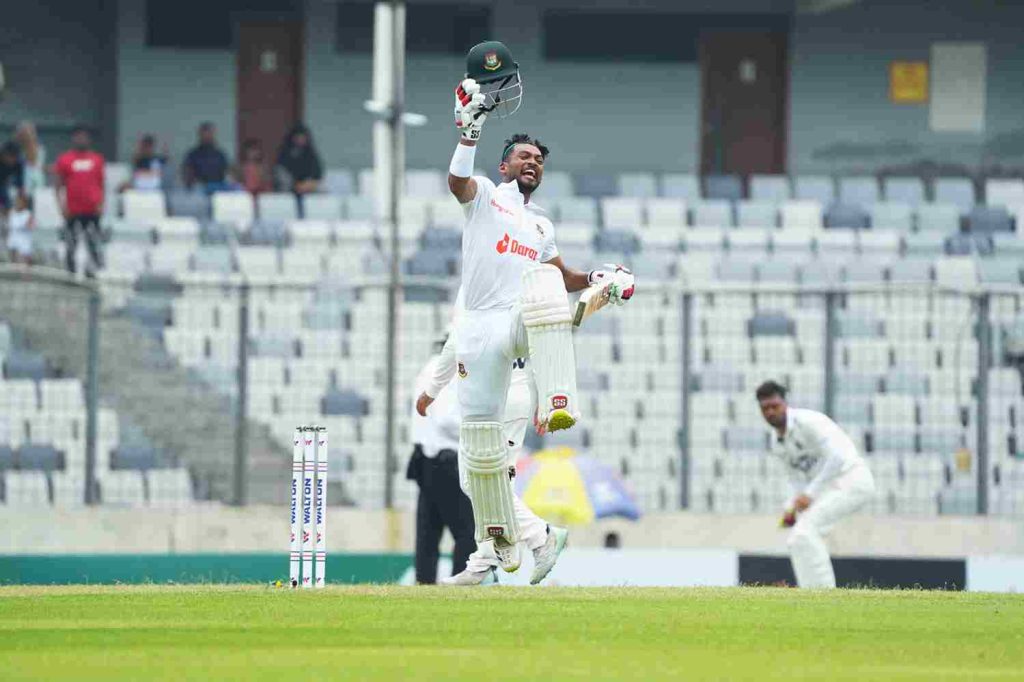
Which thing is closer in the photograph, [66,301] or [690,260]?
[66,301]

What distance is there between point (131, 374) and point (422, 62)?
11821 mm

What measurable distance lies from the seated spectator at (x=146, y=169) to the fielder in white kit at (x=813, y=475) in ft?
37.6

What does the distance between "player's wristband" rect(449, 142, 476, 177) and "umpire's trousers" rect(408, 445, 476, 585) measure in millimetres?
3689

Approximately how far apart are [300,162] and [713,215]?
495 cm

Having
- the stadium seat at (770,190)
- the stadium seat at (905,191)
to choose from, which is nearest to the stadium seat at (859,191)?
the stadium seat at (905,191)

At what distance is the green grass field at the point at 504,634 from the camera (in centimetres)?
898

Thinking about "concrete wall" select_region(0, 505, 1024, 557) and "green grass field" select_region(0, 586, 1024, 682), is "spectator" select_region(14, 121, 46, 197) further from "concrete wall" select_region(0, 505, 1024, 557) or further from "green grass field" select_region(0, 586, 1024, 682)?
"green grass field" select_region(0, 586, 1024, 682)

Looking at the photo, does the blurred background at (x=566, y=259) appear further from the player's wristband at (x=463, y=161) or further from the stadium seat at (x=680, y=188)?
the player's wristband at (x=463, y=161)

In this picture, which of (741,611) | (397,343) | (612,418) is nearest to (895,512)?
(612,418)

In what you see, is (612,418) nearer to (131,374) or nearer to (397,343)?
(397,343)

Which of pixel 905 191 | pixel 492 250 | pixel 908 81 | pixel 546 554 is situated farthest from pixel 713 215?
pixel 492 250

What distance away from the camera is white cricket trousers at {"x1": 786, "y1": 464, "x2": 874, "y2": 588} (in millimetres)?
16234

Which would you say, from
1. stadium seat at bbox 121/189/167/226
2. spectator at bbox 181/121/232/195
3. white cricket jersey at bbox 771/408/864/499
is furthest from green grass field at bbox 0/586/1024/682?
spectator at bbox 181/121/232/195

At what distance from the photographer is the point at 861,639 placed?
1015cm
